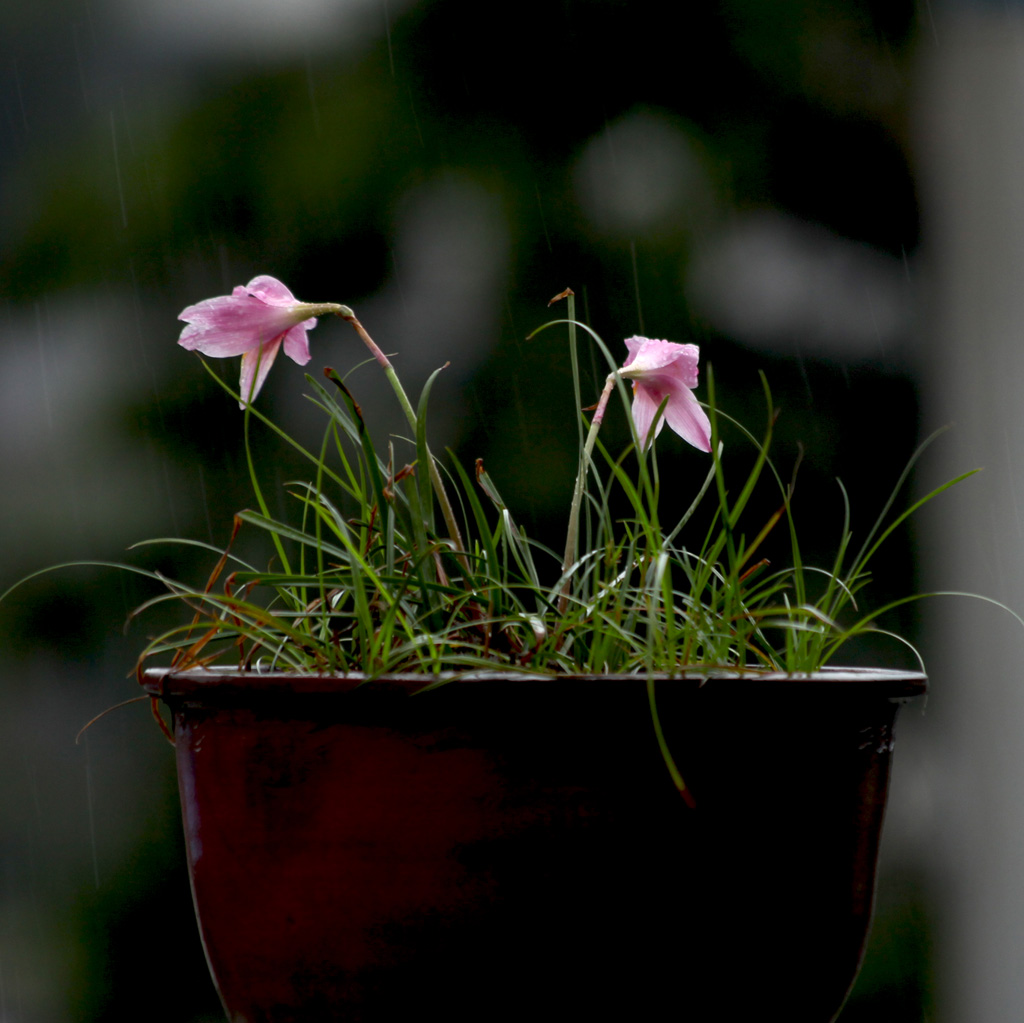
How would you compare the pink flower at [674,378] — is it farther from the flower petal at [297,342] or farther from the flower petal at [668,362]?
the flower petal at [297,342]

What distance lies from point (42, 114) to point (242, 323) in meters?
1.31

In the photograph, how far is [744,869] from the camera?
354mm

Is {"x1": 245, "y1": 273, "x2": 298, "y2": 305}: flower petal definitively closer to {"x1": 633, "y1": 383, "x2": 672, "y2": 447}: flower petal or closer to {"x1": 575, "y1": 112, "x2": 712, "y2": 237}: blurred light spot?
{"x1": 633, "y1": 383, "x2": 672, "y2": 447}: flower petal

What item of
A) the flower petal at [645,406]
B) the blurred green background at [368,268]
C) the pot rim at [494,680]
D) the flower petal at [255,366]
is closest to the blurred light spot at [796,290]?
the blurred green background at [368,268]

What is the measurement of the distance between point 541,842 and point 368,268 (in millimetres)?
1266

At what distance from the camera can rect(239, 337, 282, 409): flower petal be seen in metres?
0.51

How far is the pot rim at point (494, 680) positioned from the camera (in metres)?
0.34

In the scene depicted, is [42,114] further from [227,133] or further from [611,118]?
[611,118]

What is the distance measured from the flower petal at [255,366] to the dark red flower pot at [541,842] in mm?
206

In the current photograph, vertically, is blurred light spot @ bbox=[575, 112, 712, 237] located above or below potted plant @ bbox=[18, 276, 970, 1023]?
above

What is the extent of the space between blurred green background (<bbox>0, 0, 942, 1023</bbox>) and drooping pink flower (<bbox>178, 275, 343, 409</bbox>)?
2.67ft

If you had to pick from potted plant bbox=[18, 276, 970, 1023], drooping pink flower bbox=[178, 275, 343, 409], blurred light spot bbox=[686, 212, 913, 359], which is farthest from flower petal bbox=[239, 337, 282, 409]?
blurred light spot bbox=[686, 212, 913, 359]

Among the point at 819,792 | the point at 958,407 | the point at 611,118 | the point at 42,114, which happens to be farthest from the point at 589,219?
the point at 819,792

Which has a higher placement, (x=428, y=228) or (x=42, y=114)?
(x=42, y=114)
